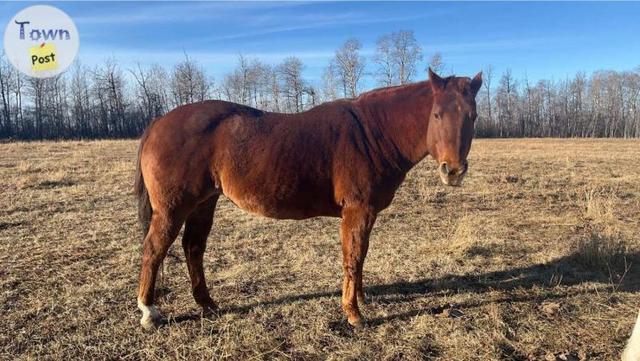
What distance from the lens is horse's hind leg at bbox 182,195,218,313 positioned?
4.37m

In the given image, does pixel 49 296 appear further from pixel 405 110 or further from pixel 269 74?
pixel 269 74

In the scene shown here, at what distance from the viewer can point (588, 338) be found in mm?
3717

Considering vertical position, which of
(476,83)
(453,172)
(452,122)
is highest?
(476,83)

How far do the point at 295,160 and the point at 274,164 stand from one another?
0.64 ft

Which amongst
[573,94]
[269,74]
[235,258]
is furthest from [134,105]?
[573,94]

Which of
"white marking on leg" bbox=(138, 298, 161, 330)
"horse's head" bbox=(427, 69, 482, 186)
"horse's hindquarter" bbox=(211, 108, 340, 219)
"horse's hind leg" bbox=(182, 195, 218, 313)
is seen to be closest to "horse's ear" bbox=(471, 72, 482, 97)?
"horse's head" bbox=(427, 69, 482, 186)

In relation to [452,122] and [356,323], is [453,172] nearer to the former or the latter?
[452,122]

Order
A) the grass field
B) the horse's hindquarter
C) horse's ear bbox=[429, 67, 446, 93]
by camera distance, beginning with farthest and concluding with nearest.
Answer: the horse's hindquarter, horse's ear bbox=[429, 67, 446, 93], the grass field

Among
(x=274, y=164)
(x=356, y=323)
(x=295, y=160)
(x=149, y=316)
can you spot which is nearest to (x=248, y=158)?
(x=274, y=164)

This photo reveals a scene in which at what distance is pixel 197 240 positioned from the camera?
4.50 meters

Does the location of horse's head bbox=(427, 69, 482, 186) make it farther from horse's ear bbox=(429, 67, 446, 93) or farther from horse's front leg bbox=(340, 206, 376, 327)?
horse's front leg bbox=(340, 206, 376, 327)

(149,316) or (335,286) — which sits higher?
(149,316)

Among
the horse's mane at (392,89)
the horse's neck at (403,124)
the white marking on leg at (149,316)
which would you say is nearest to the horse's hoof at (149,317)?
the white marking on leg at (149,316)

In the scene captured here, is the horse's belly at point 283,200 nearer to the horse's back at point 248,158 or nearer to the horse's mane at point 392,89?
the horse's back at point 248,158
